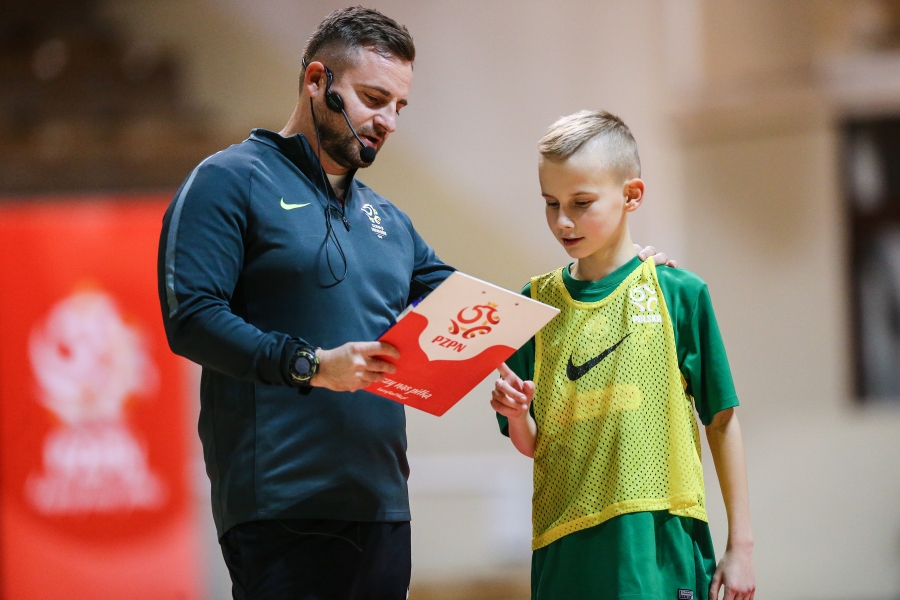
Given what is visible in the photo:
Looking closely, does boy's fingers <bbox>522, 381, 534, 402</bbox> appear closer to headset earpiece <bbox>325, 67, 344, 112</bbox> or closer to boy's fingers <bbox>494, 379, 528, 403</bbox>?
boy's fingers <bbox>494, 379, 528, 403</bbox>

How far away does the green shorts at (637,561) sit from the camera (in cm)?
144

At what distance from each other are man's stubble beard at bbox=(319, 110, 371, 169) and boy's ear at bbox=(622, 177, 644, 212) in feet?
1.61

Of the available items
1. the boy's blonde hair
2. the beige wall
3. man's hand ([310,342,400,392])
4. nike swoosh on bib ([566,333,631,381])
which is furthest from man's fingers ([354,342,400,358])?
the beige wall

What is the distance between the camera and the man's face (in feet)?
5.52

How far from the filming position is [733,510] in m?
1.52

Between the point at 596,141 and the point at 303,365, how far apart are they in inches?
25.9

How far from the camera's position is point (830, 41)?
4902 mm

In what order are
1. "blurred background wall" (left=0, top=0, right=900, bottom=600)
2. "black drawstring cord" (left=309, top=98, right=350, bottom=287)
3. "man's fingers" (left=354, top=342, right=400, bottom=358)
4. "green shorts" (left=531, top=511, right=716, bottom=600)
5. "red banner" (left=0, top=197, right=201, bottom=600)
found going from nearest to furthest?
"man's fingers" (left=354, top=342, right=400, bottom=358) < "green shorts" (left=531, top=511, right=716, bottom=600) < "black drawstring cord" (left=309, top=98, right=350, bottom=287) < "red banner" (left=0, top=197, right=201, bottom=600) < "blurred background wall" (left=0, top=0, right=900, bottom=600)

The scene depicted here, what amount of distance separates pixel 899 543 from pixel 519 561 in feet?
6.63

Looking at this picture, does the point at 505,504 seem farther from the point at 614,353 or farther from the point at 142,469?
the point at 614,353

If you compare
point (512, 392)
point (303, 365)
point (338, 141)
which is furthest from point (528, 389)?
point (338, 141)

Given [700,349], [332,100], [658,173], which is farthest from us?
[658,173]

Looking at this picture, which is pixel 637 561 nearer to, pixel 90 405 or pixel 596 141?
pixel 596 141

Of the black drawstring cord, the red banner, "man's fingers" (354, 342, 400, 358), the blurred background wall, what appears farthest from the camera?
the blurred background wall
